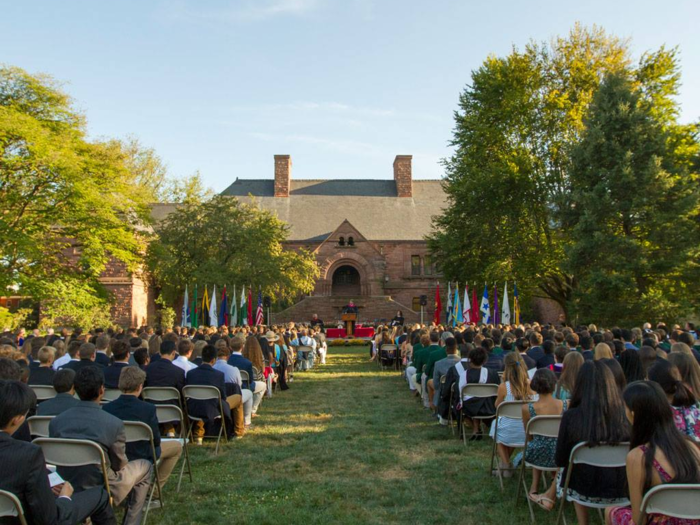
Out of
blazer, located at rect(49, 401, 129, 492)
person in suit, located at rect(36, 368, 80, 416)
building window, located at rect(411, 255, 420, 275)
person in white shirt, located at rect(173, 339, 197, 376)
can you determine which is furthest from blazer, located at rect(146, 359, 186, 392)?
building window, located at rect(411, 255, 420, 275)

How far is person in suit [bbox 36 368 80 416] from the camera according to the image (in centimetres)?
539

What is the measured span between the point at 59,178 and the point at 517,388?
22.1 metres

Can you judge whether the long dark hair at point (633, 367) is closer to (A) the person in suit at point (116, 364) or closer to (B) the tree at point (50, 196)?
(A) the person in suit at point (116, 364)

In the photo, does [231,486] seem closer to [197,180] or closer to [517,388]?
[517,388]

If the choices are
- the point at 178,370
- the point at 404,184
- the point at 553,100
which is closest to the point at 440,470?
the point at 178,370

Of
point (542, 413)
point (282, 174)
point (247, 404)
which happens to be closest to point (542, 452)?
point (542, 413)

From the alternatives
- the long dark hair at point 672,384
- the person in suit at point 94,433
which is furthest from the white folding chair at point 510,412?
the person in suit at point 94,433

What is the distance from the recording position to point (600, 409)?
14.4ft

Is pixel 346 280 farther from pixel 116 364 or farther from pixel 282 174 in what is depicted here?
pixel 116 364

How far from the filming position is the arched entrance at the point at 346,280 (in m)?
47.4

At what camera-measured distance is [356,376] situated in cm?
1752

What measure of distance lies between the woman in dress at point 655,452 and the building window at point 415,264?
4543 cm

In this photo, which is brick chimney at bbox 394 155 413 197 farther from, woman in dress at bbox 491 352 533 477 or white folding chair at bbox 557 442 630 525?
white folding chair at bbox 557 442 630 525

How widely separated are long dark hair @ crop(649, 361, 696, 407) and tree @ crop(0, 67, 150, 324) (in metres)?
22.6
